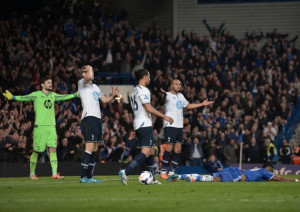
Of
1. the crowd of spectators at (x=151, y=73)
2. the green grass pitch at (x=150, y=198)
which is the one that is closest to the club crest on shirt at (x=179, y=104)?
the green grass pitch at (x=150, y=198)

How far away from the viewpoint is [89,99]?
14477 mm

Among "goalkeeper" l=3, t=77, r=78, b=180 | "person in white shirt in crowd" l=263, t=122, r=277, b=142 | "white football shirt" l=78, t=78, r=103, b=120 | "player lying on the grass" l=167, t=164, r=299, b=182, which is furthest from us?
"person in white shirt in crowd" l=263, t=122, r=277, b=142

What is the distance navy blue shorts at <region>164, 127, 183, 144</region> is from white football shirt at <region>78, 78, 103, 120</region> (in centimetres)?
386

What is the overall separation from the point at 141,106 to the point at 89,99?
1.38m

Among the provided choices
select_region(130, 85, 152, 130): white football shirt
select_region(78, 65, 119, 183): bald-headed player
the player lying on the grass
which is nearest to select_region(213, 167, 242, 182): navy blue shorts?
the player lying on the grass

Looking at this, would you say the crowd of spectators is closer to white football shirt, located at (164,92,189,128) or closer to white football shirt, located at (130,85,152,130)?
white football shirt, located at (164,92,189,128)

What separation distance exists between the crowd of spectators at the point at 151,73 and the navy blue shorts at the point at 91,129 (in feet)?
28.0

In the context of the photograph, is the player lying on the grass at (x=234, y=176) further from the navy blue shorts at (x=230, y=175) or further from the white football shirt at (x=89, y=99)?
the white football shirt at (x=89, y=99)

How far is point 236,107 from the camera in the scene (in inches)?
1172

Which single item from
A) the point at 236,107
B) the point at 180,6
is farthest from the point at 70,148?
the point at 180,6

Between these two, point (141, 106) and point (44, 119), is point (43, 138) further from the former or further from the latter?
point (141, 106)

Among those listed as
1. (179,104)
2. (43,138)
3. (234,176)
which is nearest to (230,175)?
(234,176)

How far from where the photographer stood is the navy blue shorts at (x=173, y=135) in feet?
59.2

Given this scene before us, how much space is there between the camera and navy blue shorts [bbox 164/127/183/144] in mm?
18031
